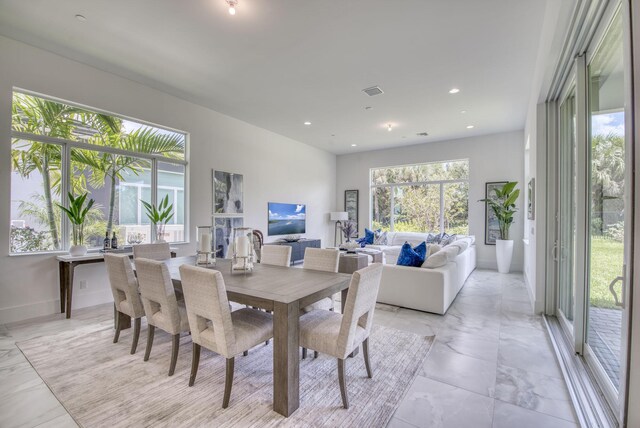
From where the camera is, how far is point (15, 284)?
10.6ft

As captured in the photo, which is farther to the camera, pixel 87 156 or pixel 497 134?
pixel 497 134

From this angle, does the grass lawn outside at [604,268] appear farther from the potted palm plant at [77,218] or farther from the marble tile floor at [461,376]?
the potted palm plant at [77,218]

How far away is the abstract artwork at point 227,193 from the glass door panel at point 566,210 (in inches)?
200

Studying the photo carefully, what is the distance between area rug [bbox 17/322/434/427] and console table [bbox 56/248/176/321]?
656 millimetres

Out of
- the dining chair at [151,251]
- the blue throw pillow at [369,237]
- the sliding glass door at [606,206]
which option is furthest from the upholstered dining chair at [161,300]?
the blue throw pillow at [369,237]

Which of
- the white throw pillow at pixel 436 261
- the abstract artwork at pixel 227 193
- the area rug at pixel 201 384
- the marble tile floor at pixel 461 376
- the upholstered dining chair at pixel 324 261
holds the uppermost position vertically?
the abstract artwork at pixel 227 193

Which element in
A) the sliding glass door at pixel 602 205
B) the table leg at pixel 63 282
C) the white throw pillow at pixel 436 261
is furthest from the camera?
the white throw pillow at pixel 436 261

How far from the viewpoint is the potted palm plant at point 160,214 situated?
4391 millimetres

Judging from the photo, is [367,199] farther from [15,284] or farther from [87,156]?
[15,284]

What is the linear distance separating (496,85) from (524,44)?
103cm

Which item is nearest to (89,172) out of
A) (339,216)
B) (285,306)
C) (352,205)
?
(285,306)

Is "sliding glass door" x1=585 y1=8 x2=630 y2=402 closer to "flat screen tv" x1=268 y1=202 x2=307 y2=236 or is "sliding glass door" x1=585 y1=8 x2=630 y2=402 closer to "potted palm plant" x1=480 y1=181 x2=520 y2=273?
"potted palm plant" x1=480 y1=181 x2=520 y2=273

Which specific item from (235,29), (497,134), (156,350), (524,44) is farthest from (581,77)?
(497,134)

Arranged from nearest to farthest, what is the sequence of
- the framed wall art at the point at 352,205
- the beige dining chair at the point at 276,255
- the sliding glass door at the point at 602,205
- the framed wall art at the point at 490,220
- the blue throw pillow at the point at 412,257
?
1. the sliding glass door at the point at 602,205
2. the beige dining chair at the point at 276,255
3. the blue throw pillow at the point at 412,257
4. the framed wall art at the point at 490,220
5. the framed wall art at the point at 352,205
